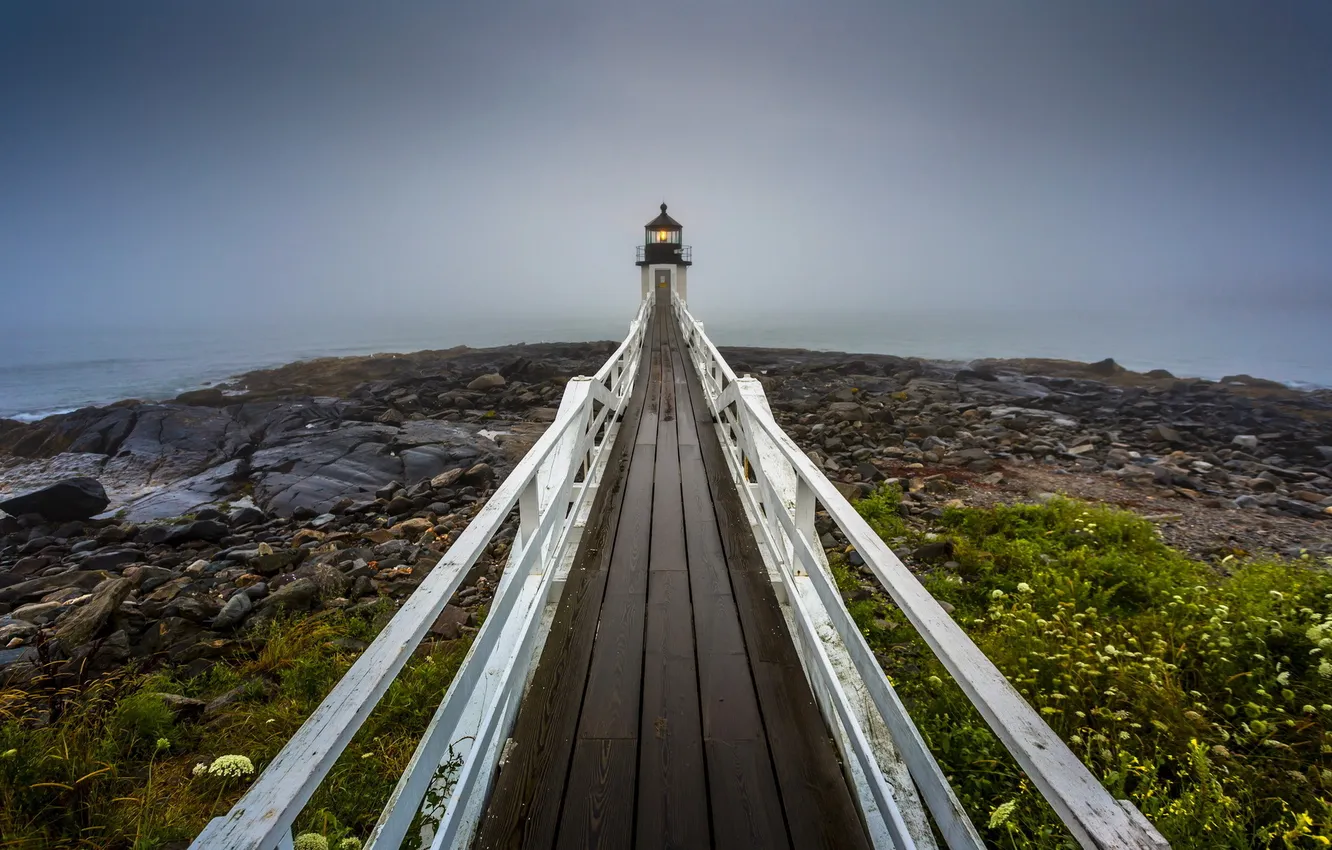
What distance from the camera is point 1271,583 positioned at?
18.4ft

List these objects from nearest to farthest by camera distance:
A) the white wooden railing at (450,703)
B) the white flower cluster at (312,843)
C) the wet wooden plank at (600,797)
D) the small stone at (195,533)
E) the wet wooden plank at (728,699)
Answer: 1. the white wooden railing at (450,703)
2. the wet wooden plank at (600,797)
3. the white flower cluster at (312,843)
4. the wet wooden plank at (728,699)
5. the small stone at (195,533)

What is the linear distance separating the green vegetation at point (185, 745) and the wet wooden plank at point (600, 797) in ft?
4.21

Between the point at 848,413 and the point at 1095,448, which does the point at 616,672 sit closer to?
the point at 848,413

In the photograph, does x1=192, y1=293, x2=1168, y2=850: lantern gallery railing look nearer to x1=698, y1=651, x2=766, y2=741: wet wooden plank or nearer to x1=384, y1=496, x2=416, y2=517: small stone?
x1=698, y1=651, x2=766, y2=741: wet wooden plank

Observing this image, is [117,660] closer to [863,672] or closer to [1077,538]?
[863,672]

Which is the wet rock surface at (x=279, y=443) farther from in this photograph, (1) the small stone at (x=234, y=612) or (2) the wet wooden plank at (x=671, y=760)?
(2) the wet wooden plank at (x=671, y=760)


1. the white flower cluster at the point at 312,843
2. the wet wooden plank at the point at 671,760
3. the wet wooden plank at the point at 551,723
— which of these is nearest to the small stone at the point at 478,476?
the wet wooden plank at the point at 551,723

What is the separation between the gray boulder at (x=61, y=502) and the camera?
1166 centimetres

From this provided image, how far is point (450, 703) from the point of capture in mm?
2137

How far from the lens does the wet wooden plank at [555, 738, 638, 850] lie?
245cm

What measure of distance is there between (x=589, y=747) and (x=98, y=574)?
910cm

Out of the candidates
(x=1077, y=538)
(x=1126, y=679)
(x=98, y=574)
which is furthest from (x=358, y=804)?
(x=1077, y=538)

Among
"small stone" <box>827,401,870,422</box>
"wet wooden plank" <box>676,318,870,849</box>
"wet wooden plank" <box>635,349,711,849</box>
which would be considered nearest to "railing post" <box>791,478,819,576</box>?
"wet wooden plank" <box>676,318,870,849</box>

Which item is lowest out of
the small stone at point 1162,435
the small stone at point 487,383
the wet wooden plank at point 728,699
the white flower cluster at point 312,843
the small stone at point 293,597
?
the small stone at point 293,597
